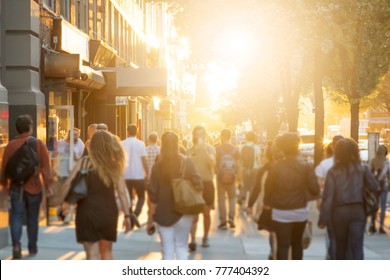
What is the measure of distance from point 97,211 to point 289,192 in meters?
1.74

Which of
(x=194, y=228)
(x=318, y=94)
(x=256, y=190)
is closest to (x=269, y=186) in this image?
(x=256, y=190)

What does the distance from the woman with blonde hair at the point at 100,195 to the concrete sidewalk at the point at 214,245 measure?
0.38m

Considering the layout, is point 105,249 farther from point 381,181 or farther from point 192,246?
point 381,181

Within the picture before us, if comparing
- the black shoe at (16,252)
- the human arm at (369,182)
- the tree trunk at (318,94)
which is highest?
the tree trunk at (318,94)

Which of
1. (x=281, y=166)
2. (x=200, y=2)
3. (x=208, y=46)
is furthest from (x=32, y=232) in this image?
(x=208, y=46)

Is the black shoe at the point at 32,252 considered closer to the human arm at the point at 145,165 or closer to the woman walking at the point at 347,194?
the human arm at the point at 145,165

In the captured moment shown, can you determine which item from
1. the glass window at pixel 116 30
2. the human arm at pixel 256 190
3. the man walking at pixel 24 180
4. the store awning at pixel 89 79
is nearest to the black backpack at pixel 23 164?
the man walking at pixel 24 180

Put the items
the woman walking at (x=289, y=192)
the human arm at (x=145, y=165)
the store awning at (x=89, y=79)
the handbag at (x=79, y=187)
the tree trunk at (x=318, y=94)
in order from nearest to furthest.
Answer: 1. the handbag at (x=79, y=187)
2. the woman walking at (x=289, y=192)
3. the human arm at (x=145, y=165)
4. the tree trunk at (x=318, y=94)
5. the store awning at (x=89, y=79)

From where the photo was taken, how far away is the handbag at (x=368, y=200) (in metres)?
8.00

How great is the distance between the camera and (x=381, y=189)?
323 inches

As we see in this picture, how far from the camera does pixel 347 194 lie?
798 cm

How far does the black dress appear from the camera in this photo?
770 centimetres

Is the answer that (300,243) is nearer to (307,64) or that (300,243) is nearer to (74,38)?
(74,38)

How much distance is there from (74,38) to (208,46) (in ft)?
27.2
